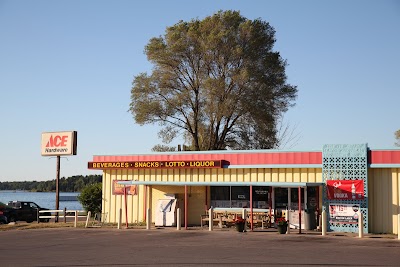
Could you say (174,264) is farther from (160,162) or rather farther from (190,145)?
(190,145)

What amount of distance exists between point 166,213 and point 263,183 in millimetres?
6012

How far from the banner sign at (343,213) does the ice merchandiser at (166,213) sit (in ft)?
26.6

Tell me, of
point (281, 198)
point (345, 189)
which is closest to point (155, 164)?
point (281, 198)

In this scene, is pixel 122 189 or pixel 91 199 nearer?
pixel 122 189

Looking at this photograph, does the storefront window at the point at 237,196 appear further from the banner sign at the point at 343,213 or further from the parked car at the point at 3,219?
the parked car at the point at 3,219

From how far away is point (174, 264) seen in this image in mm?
15742

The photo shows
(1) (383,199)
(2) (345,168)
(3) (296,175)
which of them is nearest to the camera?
(1) (383,199)

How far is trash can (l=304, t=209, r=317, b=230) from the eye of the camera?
86.3ft

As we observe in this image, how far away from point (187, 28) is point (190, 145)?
921 cm

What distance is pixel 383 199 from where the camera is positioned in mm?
25391

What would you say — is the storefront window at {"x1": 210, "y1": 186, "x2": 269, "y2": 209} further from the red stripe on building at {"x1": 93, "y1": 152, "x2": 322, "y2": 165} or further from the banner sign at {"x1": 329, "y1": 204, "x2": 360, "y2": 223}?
the banner sign at {"x1": 329, "y1": 204, "x2": 360, "y2": 223}

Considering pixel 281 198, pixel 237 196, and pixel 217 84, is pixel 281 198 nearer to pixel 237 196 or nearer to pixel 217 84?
pixel 237 196

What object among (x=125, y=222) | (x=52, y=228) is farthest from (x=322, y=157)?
(x=52, y=228)

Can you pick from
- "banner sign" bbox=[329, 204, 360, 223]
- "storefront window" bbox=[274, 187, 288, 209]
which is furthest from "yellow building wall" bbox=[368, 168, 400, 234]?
"storefront window" bbox=[274, 187, 288, 209]
